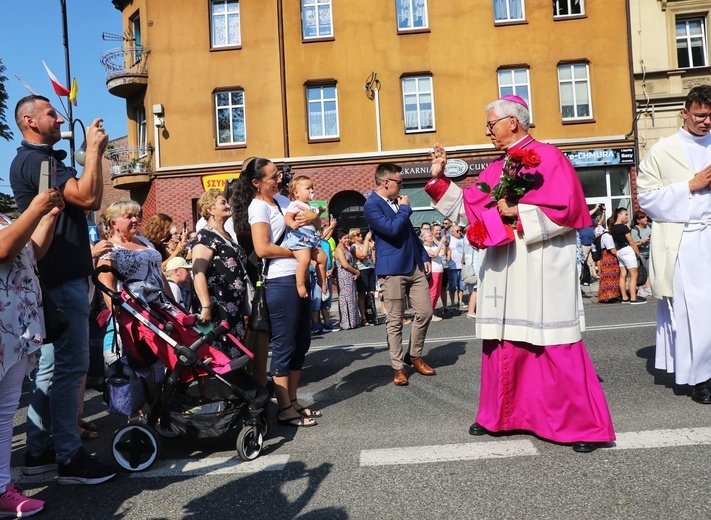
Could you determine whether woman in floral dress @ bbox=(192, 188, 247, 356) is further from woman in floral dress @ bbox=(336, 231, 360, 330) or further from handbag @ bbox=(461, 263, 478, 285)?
→ handbag @ bbox=(461, 263, 478, 285)

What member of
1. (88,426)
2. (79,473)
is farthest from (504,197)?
(88,426)

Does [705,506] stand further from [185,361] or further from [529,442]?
[185,361]

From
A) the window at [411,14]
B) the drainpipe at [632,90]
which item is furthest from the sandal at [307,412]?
the drainpipe at [632,90]

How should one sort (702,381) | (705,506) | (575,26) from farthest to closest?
(575,26) → (702,381) → (705,506)

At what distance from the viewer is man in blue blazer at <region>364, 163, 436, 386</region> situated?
682cm

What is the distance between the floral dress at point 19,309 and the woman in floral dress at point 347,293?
896 cm

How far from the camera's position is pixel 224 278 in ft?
18.9

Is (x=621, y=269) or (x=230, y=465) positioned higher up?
(x=621, y=269)

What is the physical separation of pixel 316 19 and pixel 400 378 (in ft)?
66.6

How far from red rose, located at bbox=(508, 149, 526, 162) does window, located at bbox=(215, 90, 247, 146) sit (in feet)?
69.0

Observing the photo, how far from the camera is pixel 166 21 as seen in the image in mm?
24844

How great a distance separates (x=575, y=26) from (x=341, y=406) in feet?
71.7

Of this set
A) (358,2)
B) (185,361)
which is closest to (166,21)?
(358,2)

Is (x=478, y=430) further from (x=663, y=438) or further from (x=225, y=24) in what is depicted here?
(x=225, y=24)
